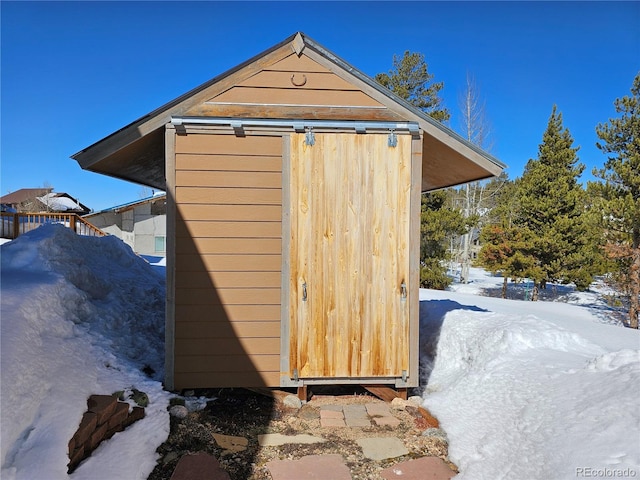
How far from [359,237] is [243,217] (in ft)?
3.98

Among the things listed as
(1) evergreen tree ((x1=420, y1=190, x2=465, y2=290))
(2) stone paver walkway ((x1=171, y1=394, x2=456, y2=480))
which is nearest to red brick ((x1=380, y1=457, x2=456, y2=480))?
(2) stone paver walkway ((x1=171, y1=394, x2=456, y2=480))

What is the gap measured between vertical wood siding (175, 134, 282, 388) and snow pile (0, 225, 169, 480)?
61 cm

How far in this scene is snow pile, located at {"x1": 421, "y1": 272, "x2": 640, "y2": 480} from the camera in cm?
238

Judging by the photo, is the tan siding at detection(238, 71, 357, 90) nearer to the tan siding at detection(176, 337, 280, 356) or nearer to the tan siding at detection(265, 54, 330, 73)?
the tan siding at detection(265, 54, 330, 73)

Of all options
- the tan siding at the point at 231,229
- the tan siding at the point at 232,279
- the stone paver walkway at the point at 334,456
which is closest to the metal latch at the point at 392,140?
the tan siding at the point at 231,229

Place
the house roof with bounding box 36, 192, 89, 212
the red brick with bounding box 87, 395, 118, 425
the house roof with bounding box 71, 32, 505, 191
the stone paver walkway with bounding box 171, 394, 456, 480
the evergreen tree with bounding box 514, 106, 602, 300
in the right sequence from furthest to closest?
1. the house roof with bounding box 36, 192, 89, 212
2. the evergreen tree with bounding box 514, 106, 602, 300
3. the house roof with bounding box 71, 32, 505, 191
4. the stone paver walkway with bounding box 171, 394, 456, 480
5. the red brick with bounding box 87, 395, 118, 425

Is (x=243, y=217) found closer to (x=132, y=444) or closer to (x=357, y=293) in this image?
(x=357, y=293)

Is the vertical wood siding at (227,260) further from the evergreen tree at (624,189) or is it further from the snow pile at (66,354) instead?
the evergreen tree at (624,189)

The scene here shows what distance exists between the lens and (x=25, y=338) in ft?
8.55

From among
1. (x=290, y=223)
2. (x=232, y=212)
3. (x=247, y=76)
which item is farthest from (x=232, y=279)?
(x=247, y=76)

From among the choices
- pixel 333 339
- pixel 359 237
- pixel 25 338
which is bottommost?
pixel 333 339

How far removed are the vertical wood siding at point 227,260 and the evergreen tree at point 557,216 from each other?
14.5 metres

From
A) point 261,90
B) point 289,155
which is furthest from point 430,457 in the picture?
point 261,90

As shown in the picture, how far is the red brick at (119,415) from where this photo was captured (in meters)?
2.79
